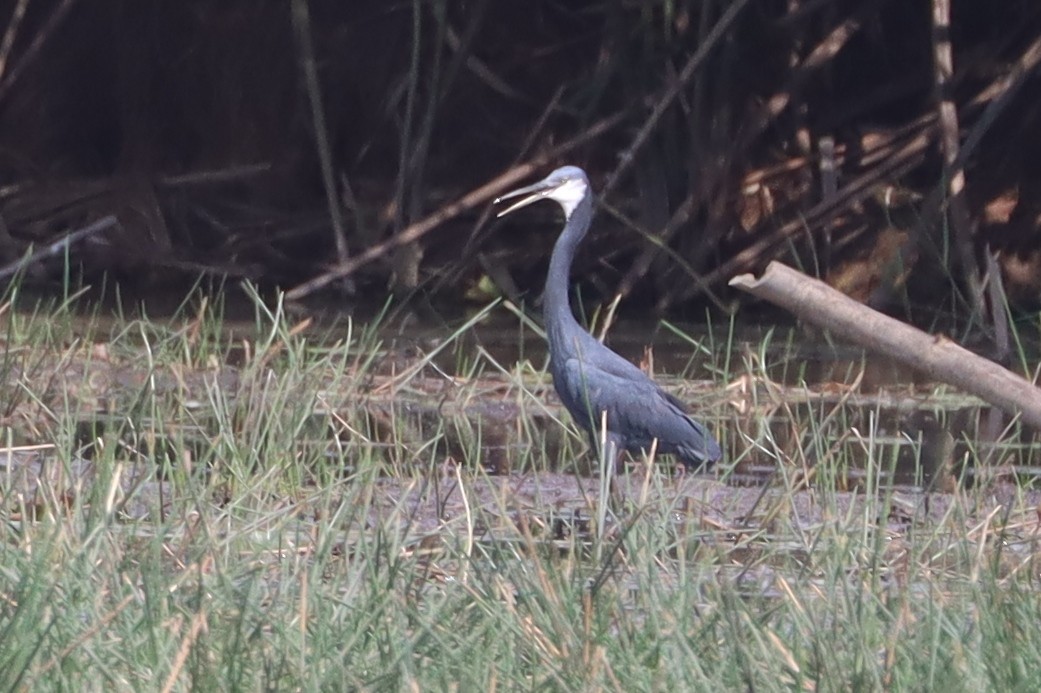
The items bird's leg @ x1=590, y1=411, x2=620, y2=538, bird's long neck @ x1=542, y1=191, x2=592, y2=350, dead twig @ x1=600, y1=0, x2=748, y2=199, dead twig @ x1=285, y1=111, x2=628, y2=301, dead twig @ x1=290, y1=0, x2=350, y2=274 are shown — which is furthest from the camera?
dead twig @ x1=290, y1=0, x2=350, y2=274

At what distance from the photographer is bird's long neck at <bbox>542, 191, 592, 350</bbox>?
4625 mm

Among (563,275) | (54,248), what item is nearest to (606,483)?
(563,275)

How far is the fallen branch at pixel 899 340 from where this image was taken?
2.54 m

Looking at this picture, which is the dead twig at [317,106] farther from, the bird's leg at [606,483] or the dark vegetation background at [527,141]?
the bird's leg at [606,483]

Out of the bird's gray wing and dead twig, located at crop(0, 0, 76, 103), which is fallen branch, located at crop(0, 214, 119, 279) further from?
dead twig, located at crop(0, 0, 76, 103)

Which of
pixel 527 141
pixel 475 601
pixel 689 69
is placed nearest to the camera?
pixel 475 601

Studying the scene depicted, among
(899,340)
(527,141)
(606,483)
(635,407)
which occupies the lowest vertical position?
(527,141)

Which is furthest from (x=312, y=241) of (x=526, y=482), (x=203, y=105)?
(x=526, y=482)

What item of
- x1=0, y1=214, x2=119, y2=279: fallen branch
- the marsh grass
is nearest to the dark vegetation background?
x1=0, y1=214, x2=119, y2=279: fallen branch

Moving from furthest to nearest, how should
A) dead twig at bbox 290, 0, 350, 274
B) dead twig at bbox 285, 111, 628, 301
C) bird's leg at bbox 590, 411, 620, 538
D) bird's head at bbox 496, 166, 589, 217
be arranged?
1. dead twig at bbox 290, 0, 350, 274
2. dead twig at bbox 285, 111, 628, 301
3. bird's head at bbox 496, 166, 589, 217
4. bird's leg at bbox 590, 411, 620, 538

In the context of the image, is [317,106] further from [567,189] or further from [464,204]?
[567,189]

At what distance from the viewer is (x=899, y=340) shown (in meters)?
2.56

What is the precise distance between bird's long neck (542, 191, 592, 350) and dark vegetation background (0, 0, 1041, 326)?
5.42ft

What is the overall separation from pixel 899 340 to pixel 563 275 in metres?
2.28
